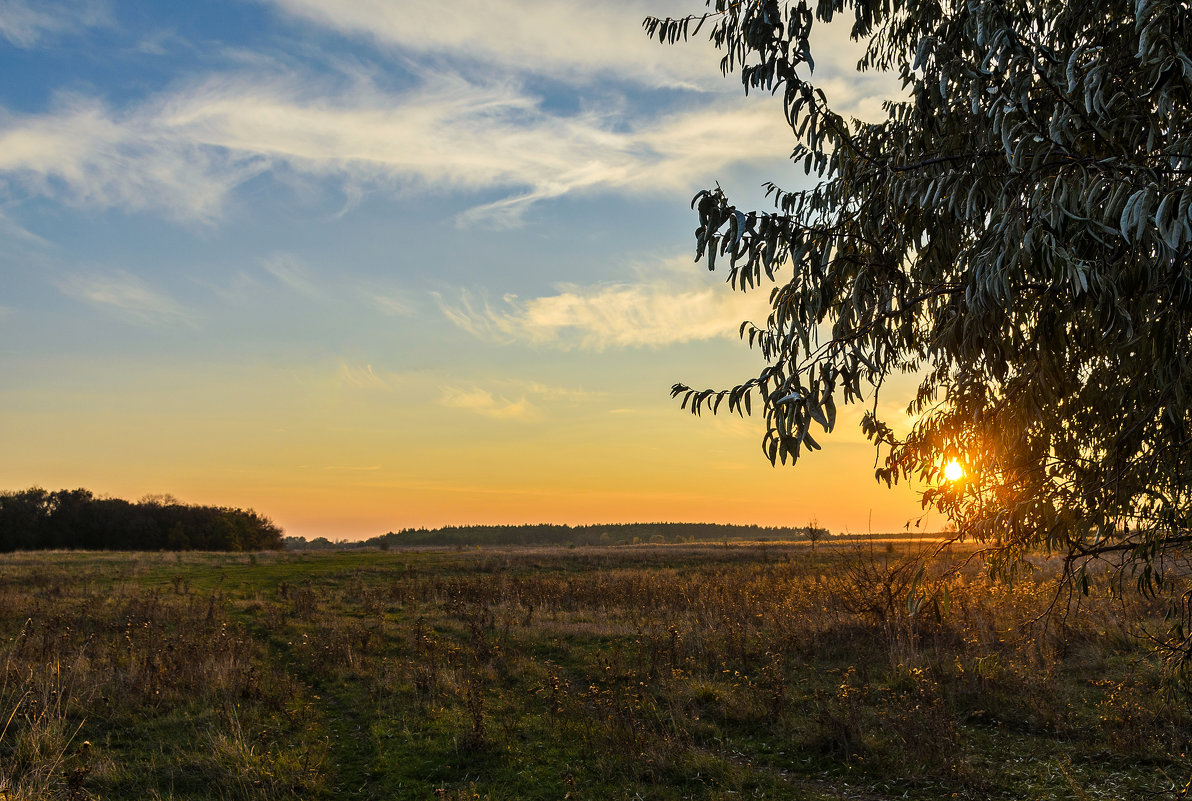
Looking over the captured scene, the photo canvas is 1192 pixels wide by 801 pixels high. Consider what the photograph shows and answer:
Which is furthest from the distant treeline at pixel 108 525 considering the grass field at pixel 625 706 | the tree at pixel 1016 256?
the tree at pixel 1016 256

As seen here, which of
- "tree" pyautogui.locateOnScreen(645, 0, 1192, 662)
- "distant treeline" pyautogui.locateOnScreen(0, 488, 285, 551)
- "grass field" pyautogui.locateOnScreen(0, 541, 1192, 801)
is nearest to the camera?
"tree" pyautogui.locateOnScreen(645, 0, 1192, 662)

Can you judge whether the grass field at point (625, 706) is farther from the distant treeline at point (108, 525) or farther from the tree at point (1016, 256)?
the distant treeline at point (108, 525)

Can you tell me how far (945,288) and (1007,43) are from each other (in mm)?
1394

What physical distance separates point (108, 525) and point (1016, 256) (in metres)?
87.6

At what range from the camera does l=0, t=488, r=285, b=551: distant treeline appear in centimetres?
7069

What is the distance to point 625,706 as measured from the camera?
884 centimetres

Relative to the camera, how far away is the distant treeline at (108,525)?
70.7 meters

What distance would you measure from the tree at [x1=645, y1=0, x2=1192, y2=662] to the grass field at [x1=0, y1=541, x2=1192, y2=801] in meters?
1.25

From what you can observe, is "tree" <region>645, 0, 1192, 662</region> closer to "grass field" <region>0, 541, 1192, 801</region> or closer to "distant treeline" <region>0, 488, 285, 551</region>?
"grass field" <region>0, 541, 1192, 801</region>

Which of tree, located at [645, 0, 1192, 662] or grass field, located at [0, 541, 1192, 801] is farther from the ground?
tree, located at [645, 0, 1192, 662]

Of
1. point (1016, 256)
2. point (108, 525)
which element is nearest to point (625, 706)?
point (1016, 256)

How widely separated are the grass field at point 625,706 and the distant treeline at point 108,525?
6444 cm

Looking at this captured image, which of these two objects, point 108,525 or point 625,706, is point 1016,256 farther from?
point 108,525

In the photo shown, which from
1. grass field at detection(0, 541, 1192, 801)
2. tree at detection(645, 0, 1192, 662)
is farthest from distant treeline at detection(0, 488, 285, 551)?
tree at detection(645, 0, 1192, 662)
